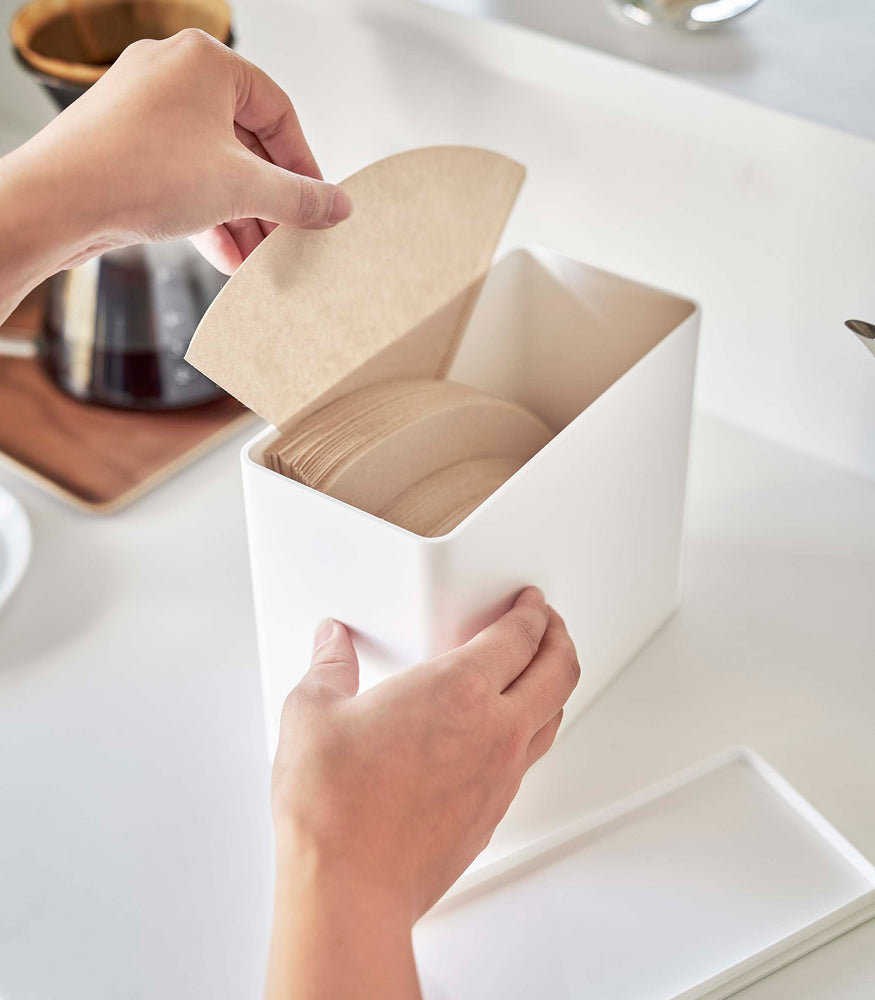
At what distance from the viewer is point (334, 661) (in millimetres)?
504

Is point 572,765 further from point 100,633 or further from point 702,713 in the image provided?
point 100,633

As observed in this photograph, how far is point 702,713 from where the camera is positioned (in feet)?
2.15

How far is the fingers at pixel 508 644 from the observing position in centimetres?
49

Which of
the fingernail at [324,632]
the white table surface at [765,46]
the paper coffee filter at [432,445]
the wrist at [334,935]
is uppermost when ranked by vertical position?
the white table surface at [765,46]

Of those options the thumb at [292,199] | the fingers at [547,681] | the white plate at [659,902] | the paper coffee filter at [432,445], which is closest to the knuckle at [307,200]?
the thumb at [292,199]

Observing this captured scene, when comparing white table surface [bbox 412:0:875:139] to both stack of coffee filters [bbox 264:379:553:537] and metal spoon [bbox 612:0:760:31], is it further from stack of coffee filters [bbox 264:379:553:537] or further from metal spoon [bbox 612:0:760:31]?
stack of coffee filters [bbox 264:379:553:537]

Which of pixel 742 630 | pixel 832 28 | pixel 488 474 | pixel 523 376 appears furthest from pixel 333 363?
pixel 832 28

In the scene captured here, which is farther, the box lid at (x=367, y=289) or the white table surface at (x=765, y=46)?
the white table surface at (x=765, y=46)

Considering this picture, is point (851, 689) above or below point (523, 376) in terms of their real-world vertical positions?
below

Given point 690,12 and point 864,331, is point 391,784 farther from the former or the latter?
point 690,12

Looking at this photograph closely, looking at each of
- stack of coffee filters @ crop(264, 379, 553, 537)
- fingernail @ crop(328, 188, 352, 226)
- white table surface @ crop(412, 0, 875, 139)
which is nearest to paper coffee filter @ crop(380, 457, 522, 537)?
stack of coffee filters @ crop(264, 379, 553, 537)

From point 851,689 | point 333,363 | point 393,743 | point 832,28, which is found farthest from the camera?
point 832,28

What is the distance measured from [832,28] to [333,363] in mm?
459

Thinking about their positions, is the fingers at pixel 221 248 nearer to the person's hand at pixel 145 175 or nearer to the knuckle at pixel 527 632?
the person's hand at pixel 145 175
